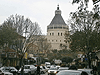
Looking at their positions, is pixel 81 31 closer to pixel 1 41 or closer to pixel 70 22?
pixel 70 22

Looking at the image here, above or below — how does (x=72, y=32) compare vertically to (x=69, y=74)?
above

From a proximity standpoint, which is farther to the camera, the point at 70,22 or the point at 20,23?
the point at 20,23

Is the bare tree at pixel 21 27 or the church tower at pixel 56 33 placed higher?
the church tower at pixel 56 33

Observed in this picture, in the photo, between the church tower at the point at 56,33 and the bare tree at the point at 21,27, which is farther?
the church tower at the point at 56,33

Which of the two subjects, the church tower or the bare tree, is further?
the church tower

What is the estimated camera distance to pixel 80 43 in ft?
136

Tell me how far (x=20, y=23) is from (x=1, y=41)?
37.6 ft

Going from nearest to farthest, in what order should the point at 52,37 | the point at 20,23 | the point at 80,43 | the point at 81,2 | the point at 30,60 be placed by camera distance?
the point at 81,2, the point at 80,43, the point at 20,23, the point at 30,60, the point at 52,37

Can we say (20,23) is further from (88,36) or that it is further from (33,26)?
(88,36)

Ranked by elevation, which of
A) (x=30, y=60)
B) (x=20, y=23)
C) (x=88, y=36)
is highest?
(x=20, y=23)

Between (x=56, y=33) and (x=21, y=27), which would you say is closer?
(x=21, y=27)

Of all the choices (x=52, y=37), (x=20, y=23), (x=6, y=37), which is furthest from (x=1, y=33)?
(x=52, y=37)

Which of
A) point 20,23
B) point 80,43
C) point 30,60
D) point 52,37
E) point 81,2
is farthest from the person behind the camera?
point 52,37

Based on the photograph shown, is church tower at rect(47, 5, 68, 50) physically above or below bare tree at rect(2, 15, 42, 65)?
above
